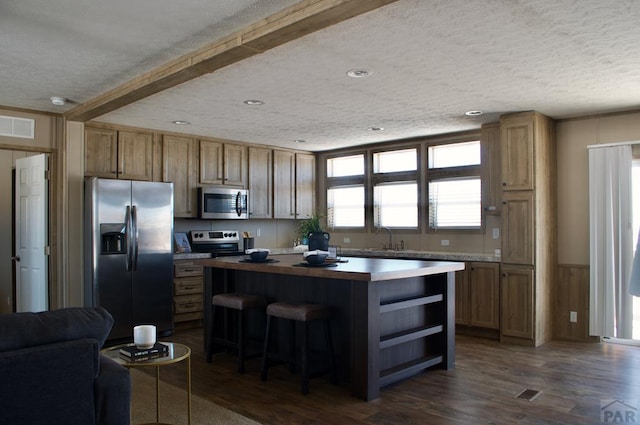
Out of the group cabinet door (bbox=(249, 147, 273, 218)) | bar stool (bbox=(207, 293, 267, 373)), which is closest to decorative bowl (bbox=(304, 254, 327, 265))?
bar stool (bbox=(207, 293, 267, 373))

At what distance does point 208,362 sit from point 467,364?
2.33 m

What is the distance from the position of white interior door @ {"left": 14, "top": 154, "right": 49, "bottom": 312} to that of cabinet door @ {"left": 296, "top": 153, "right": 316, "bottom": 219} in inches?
141

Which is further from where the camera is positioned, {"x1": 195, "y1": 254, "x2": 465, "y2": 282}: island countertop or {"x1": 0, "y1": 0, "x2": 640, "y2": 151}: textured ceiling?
{"x1": 195, "y1": 254, "x2": 465, "y2": 282}: island countertop

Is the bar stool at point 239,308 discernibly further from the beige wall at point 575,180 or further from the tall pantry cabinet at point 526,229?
the beige wall at point 575,180

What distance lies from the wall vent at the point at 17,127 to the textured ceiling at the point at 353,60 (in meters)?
0.18

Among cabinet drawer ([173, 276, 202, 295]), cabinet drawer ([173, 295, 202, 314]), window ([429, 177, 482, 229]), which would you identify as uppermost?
window ([429, 177, 482, 229])

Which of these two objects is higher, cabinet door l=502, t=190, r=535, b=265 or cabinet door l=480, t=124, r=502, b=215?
cabinet door l=480, t=124, r=502, b=215

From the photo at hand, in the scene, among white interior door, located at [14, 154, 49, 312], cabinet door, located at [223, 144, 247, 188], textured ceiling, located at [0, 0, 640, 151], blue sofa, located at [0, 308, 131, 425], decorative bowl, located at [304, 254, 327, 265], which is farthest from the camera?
cabinet door, located at [223, 144, 247, 188]

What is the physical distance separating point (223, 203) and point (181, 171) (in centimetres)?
70

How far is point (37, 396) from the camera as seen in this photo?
2029mm

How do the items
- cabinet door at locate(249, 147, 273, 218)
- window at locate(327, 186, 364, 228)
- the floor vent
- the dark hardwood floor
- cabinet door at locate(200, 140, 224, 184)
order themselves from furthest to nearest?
window at locate(327, 186, 364, 228) → cabinet door at locate(249, 147, 273, 218) → cabinet door at locate(200, 140, 224, 184) → the floor vent → the dark hardwood floor

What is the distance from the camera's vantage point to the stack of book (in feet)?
8.68

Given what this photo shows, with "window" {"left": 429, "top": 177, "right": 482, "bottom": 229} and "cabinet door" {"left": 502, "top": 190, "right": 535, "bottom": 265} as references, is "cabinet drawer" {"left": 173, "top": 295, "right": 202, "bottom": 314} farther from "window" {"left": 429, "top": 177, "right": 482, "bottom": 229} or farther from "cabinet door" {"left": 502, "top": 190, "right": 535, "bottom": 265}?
"cabinet door" {"left": 502, "top": 190, "right": 535, "bottom": 265}

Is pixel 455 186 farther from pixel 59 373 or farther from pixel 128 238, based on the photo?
pixel 59 373
